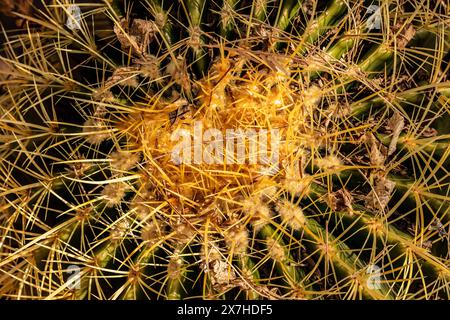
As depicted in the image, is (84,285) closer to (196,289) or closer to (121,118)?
(196,289)

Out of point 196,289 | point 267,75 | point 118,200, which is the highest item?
point 267,75

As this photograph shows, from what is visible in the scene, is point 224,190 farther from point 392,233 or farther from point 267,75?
point 392,233

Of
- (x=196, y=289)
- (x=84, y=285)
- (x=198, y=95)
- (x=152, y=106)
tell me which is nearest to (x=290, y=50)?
(x=198, y=95)

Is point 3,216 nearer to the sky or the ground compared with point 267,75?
nearer to the ground

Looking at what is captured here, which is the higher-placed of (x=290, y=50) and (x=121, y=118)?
(x=290, y=50)

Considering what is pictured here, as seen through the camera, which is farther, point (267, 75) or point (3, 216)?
point (3, 216)

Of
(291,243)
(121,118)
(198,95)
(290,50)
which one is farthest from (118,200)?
(290,50)
